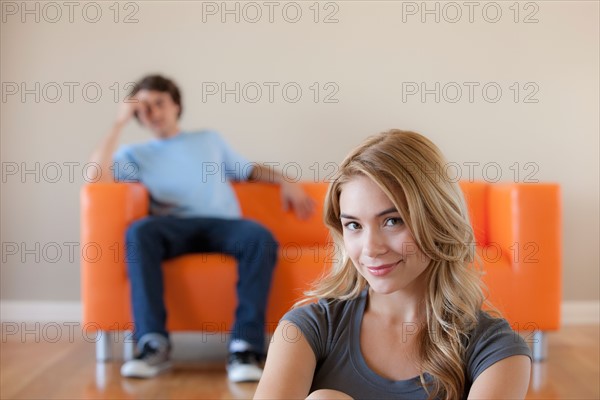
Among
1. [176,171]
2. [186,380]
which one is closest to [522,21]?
[176,171]

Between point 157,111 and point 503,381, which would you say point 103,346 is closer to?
point 157,111

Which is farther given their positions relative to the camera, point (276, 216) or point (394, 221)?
point (276, 216)

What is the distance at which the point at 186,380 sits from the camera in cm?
251

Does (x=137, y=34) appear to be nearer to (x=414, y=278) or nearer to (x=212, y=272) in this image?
(x=212, y=272)

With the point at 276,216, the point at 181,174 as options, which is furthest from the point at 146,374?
the point at 276,216

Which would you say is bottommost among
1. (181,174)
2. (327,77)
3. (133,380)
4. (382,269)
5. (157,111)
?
(133,380)

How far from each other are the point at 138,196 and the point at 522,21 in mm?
1993

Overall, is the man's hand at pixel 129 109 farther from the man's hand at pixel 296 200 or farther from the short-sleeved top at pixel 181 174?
the man's hand at pixel 296 200

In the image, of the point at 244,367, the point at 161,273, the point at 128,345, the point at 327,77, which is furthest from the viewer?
the point at 327,77

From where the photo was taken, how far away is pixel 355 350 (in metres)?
1.24

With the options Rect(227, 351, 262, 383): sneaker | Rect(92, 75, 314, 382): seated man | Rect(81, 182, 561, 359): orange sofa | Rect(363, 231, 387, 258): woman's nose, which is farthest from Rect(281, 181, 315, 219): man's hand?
Rect(363, 231, 387, 258): woman's nose

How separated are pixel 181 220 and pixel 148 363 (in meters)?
0.53

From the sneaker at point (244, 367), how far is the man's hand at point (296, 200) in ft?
2.50

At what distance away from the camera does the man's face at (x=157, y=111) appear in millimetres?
3072
